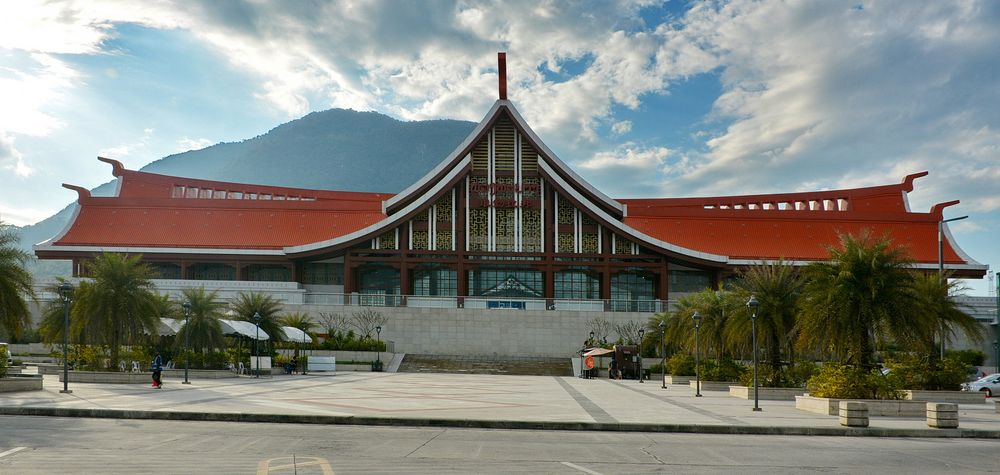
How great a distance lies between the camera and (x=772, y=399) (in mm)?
25953

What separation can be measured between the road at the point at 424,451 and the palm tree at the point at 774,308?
10.9m

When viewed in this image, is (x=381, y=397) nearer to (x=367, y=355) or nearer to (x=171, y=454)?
(x=171, y=454)

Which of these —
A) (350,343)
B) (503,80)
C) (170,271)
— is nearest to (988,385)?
(350,343)

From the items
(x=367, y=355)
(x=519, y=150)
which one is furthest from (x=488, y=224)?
(x=367, y=355)

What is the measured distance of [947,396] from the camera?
82.7 ft

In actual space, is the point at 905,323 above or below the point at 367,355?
above

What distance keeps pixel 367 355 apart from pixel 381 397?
22389mm

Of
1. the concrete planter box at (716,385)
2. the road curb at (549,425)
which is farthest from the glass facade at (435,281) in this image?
the road curb at (549,425)

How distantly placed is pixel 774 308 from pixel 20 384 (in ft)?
72.3

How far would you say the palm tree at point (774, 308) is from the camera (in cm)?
2709

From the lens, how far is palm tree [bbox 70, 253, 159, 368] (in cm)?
2744

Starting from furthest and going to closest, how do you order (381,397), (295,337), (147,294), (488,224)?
(488,224)
(295,337)
(147,294)
(381,397)

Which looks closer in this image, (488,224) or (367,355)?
(367,355)

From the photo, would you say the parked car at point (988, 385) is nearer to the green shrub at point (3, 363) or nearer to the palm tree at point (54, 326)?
the green shrub at point (3, 363)
